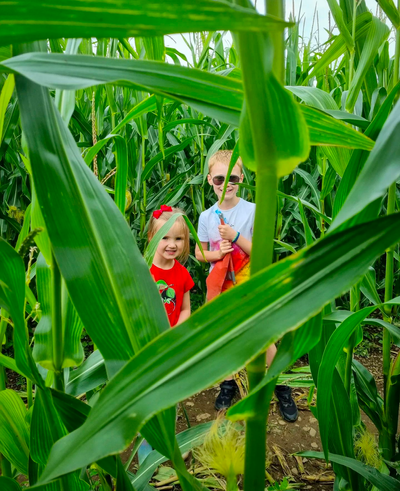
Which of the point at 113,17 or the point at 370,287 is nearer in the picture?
the point at 113,17

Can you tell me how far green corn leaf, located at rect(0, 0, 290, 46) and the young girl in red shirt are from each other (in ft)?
3.74

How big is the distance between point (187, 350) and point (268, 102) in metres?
A: 0.16

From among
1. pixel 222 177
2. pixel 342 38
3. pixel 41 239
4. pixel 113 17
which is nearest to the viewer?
pixel 113 17

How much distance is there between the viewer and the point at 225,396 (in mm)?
1451

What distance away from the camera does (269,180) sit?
260mm

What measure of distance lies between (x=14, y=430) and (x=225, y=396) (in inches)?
40.3

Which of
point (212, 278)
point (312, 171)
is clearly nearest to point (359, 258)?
point (212, 278)

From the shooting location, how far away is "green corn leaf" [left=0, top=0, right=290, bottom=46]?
6.5 inches

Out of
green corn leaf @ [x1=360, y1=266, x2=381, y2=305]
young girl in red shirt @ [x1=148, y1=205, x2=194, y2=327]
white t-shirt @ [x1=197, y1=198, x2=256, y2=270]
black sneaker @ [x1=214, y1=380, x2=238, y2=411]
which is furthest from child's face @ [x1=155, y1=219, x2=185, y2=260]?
green corn leaf @ [x1=360, y1=266, x2=381, y2=305]

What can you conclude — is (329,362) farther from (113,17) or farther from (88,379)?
(113,17)

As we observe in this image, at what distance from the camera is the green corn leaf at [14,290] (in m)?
0.31

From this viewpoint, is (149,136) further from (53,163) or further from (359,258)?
(359,258)

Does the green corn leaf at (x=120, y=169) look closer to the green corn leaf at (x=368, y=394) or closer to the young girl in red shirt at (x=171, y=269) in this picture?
the green corn leaf at (x=368, y=394)

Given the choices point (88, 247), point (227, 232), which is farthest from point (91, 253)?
point (227, 232)
